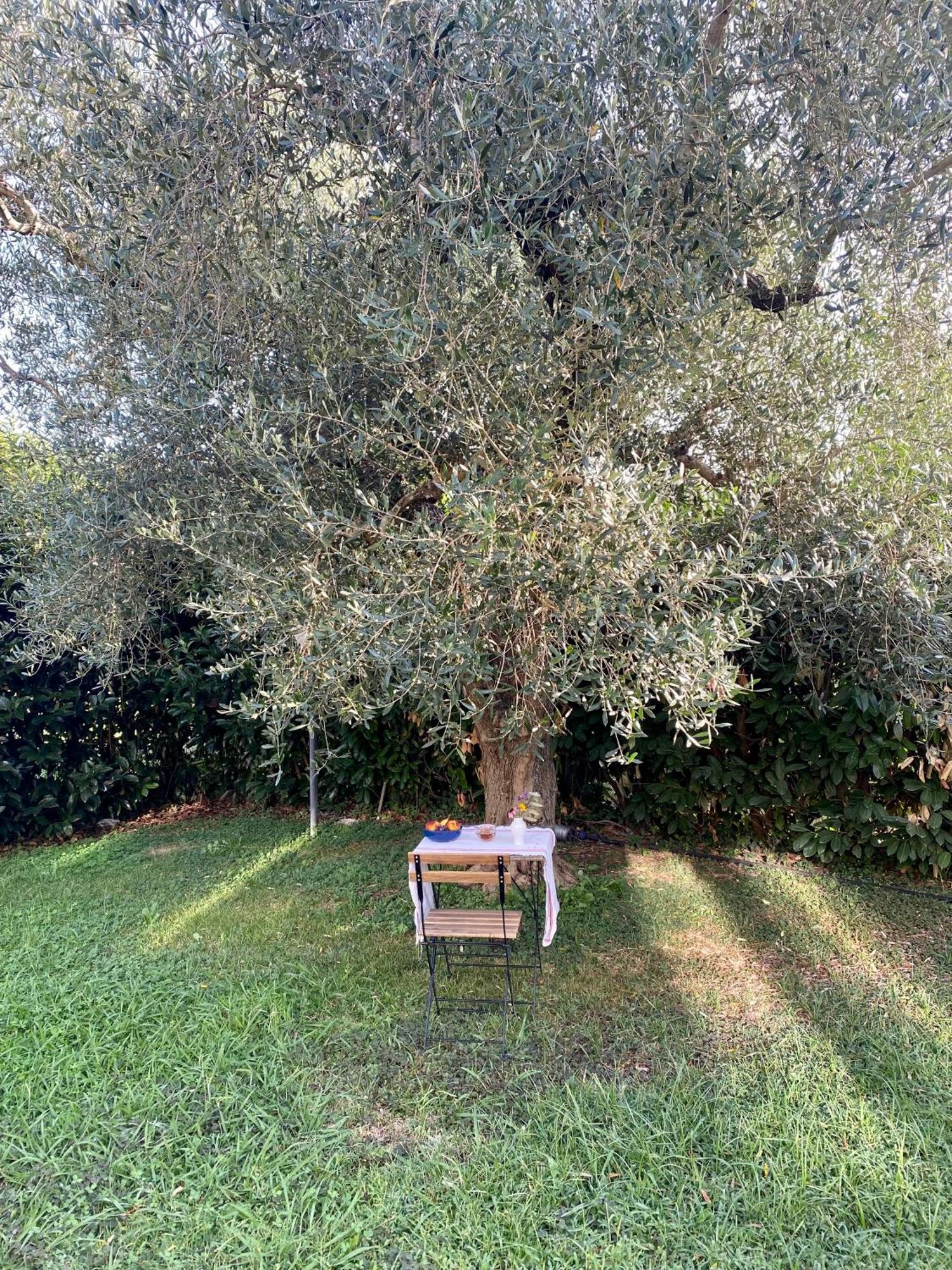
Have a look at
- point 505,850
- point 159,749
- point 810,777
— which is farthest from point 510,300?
point 159,749

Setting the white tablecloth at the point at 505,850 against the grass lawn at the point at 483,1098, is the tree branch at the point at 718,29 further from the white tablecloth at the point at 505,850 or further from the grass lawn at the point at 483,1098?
the grass lawn at the point at 483,1098

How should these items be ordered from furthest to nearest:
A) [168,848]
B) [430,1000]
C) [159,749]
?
[159,749] < [168,848] < [430,1000]

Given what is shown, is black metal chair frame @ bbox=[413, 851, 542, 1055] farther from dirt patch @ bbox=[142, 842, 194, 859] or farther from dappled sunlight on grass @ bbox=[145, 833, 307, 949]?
dirt patch @ bbox=[142, 842, 194, 859]

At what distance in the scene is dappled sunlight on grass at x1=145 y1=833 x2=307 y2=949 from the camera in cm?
497

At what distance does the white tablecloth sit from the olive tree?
0.75 metres

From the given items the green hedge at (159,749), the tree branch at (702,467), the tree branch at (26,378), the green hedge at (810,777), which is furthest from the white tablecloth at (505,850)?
the tree branch at (26,378)

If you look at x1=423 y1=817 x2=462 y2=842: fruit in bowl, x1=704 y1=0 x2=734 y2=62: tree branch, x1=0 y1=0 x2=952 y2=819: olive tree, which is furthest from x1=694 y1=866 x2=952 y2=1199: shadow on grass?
x1=704 y1=0 x2=734 y2=62: tree branch

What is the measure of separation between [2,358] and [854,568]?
583 centimetres

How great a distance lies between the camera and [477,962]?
4391 mm

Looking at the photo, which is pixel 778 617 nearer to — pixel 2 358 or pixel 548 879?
pixel 548 879

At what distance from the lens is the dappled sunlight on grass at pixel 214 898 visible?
4.97 meters

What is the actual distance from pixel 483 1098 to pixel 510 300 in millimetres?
3322

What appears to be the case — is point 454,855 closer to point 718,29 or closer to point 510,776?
point 510,776

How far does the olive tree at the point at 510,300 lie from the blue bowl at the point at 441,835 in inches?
28.8
